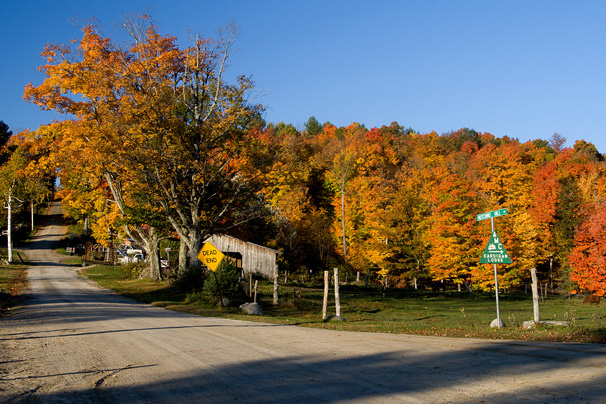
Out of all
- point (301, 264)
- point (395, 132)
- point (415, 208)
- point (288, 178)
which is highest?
point (395, 132)

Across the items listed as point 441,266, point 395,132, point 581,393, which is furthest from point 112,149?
point 395,132

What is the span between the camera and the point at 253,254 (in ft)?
151

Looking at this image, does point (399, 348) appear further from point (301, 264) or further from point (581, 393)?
point (301, 264)

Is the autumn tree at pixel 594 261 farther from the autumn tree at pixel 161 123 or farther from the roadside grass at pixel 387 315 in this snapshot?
the autumn tree at pixel 161 123

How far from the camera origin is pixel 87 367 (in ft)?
26.5

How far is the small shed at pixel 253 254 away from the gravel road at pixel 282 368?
1264 inches

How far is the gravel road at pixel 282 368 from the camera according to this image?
6.10 m

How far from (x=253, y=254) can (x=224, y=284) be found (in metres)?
23.6

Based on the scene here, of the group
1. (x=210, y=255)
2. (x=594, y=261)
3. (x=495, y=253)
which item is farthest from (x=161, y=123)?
(x=594, y=261)

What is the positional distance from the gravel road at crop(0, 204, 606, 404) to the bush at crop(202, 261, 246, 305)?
9356 mm

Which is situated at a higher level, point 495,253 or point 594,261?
point 495,253

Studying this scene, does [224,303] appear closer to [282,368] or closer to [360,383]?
[282,368]

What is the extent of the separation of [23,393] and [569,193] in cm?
5894

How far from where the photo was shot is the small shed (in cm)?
4494
